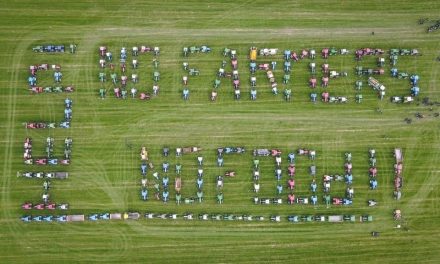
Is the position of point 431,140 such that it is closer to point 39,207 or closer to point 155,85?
point 155,85

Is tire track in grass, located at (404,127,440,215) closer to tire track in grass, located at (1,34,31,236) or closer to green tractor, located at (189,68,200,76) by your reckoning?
green tractor, located at (189,68,200,76)

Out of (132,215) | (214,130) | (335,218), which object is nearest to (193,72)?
(214,130)

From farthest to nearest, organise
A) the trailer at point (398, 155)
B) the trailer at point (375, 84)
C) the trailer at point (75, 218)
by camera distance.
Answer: the trailer at point (375, 84) → the trailer at point (398, 155) → the trailer at point (75, 218)

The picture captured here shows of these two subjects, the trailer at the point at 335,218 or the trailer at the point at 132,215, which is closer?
the trailer at the point at 132,215

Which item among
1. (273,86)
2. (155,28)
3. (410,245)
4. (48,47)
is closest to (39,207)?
(48,47)

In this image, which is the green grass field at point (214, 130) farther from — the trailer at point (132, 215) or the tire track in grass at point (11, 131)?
the trailer at point (132, 215)

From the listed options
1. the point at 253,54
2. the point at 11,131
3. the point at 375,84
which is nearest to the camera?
the point at 11,131

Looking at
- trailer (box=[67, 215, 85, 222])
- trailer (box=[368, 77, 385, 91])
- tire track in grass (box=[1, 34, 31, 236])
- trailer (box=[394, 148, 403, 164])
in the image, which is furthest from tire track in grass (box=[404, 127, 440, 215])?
tire track in grass (box=[1, 34, 31, 236])

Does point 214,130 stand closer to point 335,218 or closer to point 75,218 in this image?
point 335,218

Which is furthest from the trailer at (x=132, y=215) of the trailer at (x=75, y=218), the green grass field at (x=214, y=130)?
the trailer at (x=75, y=218)
